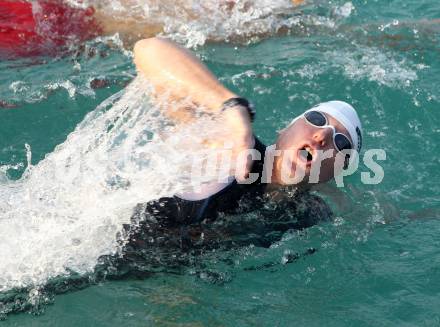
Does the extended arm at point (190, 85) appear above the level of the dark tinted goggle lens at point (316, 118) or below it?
above

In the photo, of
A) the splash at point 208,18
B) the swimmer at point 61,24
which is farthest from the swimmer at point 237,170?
the swimmer at point 61,24

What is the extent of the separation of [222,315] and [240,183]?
71cm

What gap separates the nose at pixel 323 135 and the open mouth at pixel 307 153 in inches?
2.6

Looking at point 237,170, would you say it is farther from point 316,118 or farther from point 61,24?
point 61,24

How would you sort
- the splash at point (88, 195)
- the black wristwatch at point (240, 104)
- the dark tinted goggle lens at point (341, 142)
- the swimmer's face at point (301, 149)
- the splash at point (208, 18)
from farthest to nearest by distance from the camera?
the splash at point (208, 18) < the dark tinted goggle lens at point (341, 142) < the swimmer's face at point (301, 149) < the splash at point (88, 195) < the black wristwatch at point (240, 104)

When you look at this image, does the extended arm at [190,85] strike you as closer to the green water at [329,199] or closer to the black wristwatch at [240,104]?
the black wristwatch at [240,104]

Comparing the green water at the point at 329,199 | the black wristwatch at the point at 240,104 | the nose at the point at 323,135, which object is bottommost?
the green water at the point at 329,199

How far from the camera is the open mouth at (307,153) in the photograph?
13.2ft

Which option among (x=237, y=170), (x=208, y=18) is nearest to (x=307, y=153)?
(x=237, y=170)

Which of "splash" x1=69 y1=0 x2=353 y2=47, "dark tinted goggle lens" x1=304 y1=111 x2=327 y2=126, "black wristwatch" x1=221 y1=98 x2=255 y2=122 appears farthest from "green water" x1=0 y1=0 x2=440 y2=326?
"black wristwatch" x1=221 y1=98 x2=255 y2=122


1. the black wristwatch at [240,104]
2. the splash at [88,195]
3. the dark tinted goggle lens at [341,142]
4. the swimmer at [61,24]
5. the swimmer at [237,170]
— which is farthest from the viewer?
the swimmer at [61,24]

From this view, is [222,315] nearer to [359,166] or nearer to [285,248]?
[285,248]

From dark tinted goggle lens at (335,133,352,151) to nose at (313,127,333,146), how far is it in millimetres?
50

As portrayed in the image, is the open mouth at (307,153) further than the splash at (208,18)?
No
